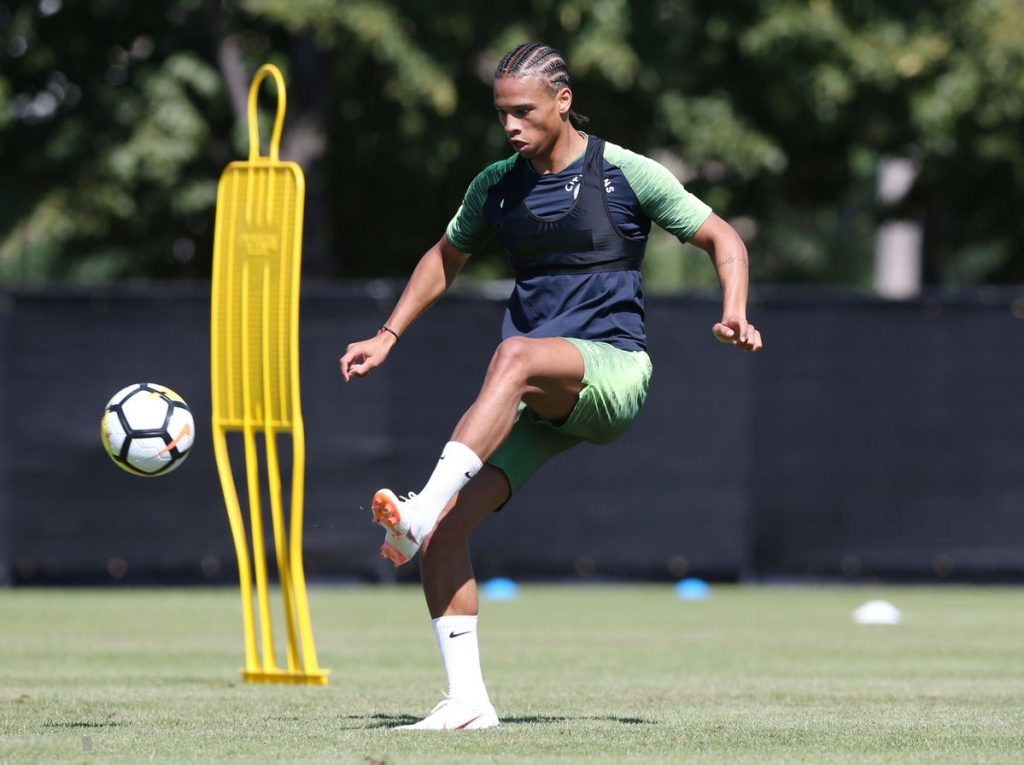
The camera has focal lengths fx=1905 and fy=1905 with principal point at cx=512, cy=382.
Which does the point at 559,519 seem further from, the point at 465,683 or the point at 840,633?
the point at 465,683

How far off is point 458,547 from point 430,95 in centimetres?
1190

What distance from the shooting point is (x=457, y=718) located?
6.46 meters

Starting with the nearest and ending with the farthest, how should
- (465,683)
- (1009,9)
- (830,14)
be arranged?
1. (465,683)
2. (830,14)
3. (1009,9)

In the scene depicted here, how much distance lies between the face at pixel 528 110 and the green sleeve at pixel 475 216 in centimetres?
32

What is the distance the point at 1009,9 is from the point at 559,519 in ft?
29.7

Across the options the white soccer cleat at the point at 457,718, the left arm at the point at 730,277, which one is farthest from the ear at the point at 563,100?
the white soccer cleat at the point at 457,718

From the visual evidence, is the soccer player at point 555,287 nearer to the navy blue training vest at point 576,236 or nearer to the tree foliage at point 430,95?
the navy blue training vest at point 576,236

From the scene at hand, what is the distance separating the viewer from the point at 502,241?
6754mm

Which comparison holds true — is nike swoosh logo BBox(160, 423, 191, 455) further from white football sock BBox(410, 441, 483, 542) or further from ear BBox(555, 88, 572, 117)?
ear BBox(555, 88, 572, 117)

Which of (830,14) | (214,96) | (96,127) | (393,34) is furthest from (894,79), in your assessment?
(96,127)

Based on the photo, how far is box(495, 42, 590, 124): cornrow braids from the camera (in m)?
6.50

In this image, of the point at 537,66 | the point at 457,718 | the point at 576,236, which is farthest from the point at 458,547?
the point at 537,66

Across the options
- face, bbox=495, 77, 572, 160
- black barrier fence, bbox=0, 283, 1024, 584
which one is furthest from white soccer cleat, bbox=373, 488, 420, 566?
black barrier fence, bbox=0, 283, 1024, 584

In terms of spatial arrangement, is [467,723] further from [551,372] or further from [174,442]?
[174,442]
